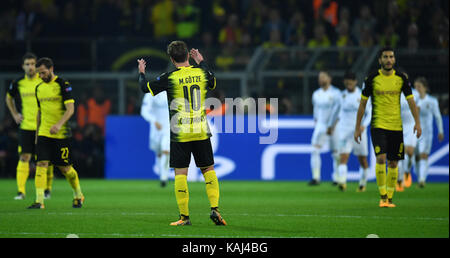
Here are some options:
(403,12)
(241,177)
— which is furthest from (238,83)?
(403,12)

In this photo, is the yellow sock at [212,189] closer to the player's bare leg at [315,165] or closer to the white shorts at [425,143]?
the player's bare leg at [315,165]

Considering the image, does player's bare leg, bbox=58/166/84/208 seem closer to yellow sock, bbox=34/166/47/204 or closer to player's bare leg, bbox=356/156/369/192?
yellow sock, bbox=34/166/47/204

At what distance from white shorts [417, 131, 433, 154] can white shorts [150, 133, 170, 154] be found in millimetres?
5282

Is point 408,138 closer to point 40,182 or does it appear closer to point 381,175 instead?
point 381,175

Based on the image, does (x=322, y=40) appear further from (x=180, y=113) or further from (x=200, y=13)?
(x=180, y=113)

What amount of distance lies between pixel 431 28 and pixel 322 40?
2773mm

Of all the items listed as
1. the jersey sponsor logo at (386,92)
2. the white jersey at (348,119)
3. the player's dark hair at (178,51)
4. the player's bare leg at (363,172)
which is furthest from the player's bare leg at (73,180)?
the white jersey at (348,119)

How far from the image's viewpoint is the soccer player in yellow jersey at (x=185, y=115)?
9.70 m

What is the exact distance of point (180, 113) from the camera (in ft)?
32.1

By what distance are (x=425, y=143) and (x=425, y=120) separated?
49 cm

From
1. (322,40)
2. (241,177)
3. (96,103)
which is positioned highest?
(322,40)

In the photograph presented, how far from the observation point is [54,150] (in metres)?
12.1

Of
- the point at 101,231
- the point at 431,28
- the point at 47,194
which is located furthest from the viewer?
the point at 431,28

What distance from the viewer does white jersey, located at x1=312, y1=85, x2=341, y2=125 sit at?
57.3ft
